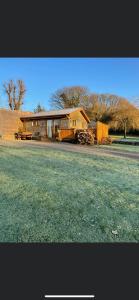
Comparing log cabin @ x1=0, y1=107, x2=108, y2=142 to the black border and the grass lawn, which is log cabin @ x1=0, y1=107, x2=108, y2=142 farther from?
the black border

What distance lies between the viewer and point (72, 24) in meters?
1.24

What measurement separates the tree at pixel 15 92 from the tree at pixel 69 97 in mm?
435

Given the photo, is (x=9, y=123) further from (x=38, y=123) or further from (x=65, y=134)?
(x=65, y=134)

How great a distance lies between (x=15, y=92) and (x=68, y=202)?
1540mm

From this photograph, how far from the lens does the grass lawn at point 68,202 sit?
5.06ft

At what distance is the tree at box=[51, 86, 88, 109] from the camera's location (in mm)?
2920

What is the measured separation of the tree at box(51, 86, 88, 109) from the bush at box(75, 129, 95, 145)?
1.69 meters

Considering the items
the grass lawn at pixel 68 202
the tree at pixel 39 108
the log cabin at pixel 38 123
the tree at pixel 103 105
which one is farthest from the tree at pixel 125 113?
the tree at pixel 39 108

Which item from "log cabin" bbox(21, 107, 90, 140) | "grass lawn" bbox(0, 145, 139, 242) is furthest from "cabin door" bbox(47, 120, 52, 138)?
"grass lawn" bbox(0, 145, 139, 242)

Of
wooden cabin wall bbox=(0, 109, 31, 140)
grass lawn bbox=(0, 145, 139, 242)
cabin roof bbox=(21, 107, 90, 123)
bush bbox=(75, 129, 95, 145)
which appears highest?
cabin roof bbox=(21, 107, 90, 123)

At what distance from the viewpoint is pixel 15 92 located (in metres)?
2.73
